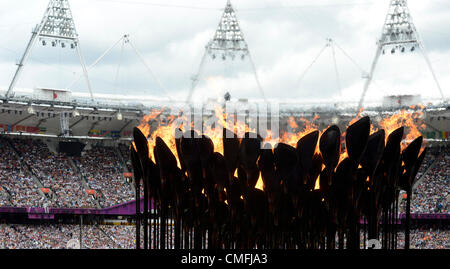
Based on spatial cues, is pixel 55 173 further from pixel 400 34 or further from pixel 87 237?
pixel 400 34

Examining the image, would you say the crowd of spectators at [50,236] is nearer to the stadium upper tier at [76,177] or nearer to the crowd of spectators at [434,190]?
the stadium upper tier at [76,177]

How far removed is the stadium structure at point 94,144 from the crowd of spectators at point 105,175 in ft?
0.29

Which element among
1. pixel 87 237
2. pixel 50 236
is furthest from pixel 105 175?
pixel 50 236

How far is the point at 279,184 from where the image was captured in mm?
20422

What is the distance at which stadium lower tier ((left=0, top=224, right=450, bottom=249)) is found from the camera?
44.9 metres

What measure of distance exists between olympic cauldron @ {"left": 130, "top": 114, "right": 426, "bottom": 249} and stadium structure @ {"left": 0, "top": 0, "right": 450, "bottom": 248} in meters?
25.7

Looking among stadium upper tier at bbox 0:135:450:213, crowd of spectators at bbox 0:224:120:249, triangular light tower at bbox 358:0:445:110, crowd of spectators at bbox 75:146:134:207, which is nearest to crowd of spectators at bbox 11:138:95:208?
stadium upper tier at bbox 0:135:450:213

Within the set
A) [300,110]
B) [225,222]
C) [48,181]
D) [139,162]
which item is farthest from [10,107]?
[225,222]

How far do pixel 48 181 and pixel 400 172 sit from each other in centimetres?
3577

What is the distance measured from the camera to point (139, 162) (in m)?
23.0

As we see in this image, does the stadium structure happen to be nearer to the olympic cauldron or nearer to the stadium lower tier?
the stadium lower tier

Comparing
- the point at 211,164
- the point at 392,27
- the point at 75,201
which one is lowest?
the point at 75,201

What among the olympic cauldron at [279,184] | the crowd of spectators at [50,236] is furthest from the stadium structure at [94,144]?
the olympic cauldron at [279,184]

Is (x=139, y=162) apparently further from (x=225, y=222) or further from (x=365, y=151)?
(x=365, y=151)
